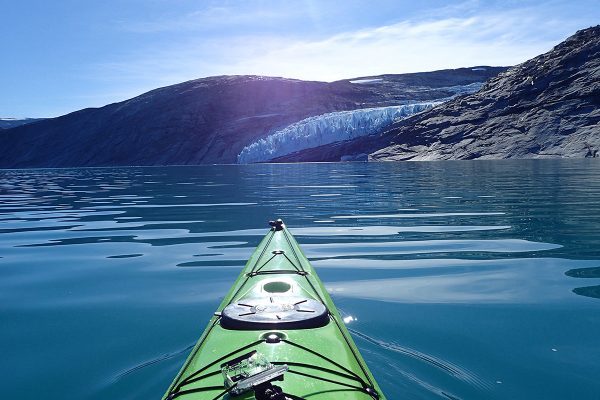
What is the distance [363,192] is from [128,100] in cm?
10729

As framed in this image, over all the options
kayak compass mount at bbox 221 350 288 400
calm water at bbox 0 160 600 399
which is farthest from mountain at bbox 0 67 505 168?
kayak compass mount at bbox 221 350 288 400

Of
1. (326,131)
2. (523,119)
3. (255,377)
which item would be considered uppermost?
(326,131)

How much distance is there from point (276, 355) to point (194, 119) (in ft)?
317

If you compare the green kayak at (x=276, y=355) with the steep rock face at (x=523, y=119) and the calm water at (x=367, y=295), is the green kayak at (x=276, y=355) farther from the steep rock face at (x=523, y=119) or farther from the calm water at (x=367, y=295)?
the steep rock face at (x=523, y=119)

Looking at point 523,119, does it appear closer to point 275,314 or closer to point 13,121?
point 275,314

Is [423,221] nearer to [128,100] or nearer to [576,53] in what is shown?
[576,53]

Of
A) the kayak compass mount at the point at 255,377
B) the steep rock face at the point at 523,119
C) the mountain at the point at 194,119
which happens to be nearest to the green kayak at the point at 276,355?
the kayak compass mount at the point at 255,377

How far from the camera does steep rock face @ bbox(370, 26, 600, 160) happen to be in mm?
48906

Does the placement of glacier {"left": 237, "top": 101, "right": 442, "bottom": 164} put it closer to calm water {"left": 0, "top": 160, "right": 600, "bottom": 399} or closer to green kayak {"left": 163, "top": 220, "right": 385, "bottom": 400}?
calm water {"left": 0, "top": 160, "right": 600, "bottom": 399}

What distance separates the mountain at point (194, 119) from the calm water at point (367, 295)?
229ft

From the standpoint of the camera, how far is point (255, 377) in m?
2.38

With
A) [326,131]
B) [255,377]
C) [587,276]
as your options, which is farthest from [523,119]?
[255,377]

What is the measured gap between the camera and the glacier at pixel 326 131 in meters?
71.5

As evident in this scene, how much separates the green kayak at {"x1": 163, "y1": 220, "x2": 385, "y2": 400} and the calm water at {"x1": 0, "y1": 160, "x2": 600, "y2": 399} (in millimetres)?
647
